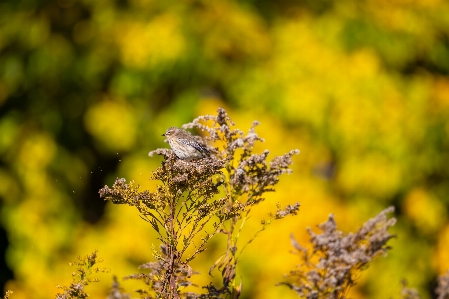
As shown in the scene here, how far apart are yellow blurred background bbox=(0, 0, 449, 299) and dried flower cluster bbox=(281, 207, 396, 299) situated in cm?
229

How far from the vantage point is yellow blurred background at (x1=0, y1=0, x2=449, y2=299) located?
4.26 meters

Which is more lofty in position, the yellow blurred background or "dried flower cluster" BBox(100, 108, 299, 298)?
the yellow blurred background

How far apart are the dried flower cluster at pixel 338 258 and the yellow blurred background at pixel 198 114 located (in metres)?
2.29

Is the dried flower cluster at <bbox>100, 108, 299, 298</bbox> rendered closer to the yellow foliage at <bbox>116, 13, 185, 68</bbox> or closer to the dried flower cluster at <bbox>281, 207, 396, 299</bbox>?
the dried flower cluster at <bbox>281, 207, 396, 299</bbox>

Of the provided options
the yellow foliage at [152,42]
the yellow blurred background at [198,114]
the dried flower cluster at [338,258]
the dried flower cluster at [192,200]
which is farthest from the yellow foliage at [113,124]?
the dried flower cluster at [338,258]

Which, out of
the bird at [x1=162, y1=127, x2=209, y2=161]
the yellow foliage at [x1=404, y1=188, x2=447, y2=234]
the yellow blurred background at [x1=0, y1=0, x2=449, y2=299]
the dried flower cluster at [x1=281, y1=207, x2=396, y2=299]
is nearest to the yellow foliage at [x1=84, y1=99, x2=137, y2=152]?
the yellow blurred background at [x1=0, y1=0, x2=449, y2=299]

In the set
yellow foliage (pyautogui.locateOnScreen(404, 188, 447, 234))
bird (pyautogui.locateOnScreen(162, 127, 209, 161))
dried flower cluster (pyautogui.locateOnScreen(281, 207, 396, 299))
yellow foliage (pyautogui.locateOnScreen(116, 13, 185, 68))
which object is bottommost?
dried flower cluster (pyautogui.locateOnScreen(281, 207, 396, 299))

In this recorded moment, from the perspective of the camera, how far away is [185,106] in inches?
172

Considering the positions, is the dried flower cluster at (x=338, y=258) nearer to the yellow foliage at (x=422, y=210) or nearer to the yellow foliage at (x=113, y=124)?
the yellow foliage at (x=113, y=124)

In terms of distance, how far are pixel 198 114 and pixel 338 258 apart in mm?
2693

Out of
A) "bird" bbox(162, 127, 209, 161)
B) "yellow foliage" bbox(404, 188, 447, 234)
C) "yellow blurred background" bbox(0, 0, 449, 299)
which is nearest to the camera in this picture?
"bird" bbox(162, 127, 209, 161)

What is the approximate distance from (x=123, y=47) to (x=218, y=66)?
2.17 ft

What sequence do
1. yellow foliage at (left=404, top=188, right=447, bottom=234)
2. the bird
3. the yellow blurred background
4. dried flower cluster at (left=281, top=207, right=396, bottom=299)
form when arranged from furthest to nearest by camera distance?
yellow foliage at (left=404, top=188, right=447, bottom=234) → the yellow blurred background → the bird → dried flower cluster at (left=281, top=207, right=396, bottom=299)

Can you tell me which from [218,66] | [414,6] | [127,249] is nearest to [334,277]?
[127,249]
